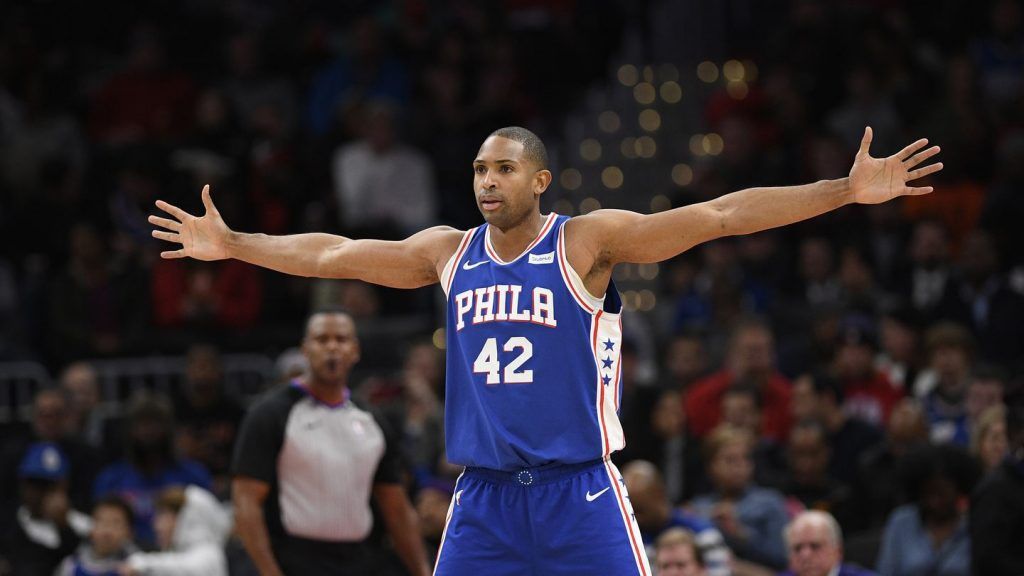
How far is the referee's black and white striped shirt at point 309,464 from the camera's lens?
26.3 feet

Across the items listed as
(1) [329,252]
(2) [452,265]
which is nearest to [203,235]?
(1) [329,252]

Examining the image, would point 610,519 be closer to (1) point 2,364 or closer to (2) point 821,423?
(2) point 821,423

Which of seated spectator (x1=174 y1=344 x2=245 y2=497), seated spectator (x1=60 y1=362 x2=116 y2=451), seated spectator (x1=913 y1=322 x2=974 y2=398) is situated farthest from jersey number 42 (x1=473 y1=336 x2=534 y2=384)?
seated spectator (x1=60 y1=362 x2=116 y2=451)

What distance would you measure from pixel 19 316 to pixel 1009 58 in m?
9.42

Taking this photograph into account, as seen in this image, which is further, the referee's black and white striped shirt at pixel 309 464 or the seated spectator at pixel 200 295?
the seated spectator at pixel 200 295

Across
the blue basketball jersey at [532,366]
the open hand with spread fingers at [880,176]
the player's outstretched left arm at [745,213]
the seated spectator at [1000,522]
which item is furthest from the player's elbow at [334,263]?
the seated spectator at [1000,522]

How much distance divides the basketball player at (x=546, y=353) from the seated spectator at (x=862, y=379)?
19.5ft

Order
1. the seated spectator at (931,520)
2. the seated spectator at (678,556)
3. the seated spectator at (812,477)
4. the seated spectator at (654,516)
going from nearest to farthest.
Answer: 1. the seated spectator at (678,556)
2. the seated spectator at (931,520)
3. the seated spectator at (654,516)
4. the seated spectator at (812,477)

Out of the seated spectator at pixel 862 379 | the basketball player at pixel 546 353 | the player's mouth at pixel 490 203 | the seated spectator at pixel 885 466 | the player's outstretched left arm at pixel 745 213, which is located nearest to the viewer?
the player's outstretched left arm at pixel 745 213

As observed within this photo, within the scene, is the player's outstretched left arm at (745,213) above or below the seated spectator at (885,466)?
above

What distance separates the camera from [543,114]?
53.9ft

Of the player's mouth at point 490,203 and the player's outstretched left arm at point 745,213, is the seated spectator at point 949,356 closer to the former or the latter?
the player's outstretched left arm at point 745,213

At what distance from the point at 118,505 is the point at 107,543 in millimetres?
262

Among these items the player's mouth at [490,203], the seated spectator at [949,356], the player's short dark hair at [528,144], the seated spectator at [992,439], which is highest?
the player's short dark hair at [528,144]
